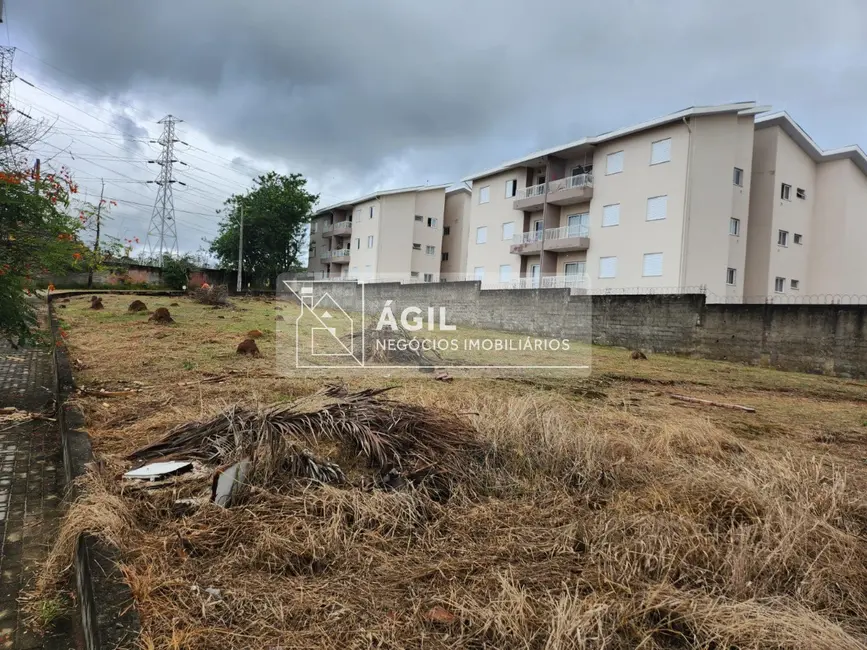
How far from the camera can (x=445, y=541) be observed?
2.63 meters

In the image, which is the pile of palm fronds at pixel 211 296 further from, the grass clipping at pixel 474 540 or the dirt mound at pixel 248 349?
the grass clipping at pixel 474 540

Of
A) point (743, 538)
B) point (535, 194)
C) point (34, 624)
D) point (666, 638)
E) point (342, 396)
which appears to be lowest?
point (34, 624)

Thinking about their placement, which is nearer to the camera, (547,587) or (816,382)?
(547,587)

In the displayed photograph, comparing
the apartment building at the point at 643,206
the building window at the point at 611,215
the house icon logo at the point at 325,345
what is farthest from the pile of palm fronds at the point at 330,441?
the building window at the point at 611,215

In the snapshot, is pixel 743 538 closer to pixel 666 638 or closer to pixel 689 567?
pixel 689 567

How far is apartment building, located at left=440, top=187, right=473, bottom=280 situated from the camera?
3612cm

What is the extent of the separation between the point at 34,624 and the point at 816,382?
12.6 meters

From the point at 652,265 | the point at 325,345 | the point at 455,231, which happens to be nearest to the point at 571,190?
the point at 652,265

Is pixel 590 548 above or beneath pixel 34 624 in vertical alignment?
above

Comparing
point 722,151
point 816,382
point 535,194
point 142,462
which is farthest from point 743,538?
point 535,194

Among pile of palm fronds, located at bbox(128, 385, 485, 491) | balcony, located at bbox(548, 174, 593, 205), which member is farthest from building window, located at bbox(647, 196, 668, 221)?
pile of palm fronds, located at bbox(128, 385, 485, 491)

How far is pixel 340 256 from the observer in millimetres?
40531

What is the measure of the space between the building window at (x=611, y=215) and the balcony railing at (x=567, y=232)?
3.67 ft

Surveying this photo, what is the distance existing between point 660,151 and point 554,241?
19.3ft
